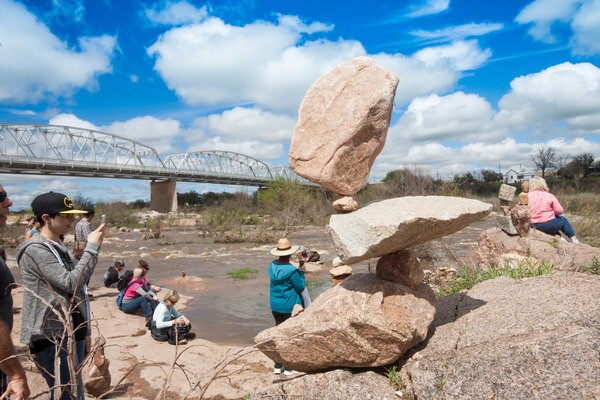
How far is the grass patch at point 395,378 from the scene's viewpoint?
4.03m

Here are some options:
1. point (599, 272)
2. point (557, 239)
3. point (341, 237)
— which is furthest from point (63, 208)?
point (557, 239)

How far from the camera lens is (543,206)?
8.06 m

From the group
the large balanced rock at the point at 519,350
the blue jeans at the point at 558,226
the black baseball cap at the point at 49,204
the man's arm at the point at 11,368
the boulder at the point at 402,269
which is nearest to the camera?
the man's arm at the point at 11,368

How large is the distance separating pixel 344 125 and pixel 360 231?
1.06 m

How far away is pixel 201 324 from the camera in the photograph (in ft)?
29.1

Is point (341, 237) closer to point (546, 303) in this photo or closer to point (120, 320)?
point (546, 303)

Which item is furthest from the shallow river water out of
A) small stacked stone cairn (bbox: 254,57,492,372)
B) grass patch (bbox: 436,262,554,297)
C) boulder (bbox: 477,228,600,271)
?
small stacked stone cairn (bbox: 254,57,492,372)

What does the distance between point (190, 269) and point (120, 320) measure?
795 cm

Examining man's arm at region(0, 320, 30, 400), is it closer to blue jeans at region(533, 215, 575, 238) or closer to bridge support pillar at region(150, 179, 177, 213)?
blue jeans at region(533, 215, 575, 238)

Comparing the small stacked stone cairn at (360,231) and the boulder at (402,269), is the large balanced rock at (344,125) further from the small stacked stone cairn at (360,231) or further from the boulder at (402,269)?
the boulder at (402,269)

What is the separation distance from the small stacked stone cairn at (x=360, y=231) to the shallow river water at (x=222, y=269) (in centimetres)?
387

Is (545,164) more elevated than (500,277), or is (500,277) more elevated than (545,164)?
(545,164)

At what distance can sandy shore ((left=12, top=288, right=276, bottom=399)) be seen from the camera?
5320mm

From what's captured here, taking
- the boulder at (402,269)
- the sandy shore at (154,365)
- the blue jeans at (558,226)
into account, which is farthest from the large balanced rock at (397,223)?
the blue jeans at (558,226)
